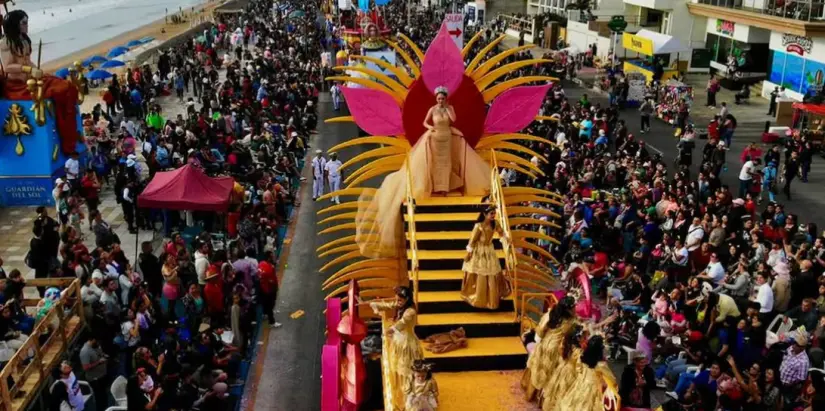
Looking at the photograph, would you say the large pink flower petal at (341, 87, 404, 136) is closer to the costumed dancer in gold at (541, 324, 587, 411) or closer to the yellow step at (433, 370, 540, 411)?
the yellow step at (433, 370, 540, 411)

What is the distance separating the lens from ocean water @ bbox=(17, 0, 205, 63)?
74938 millimetres

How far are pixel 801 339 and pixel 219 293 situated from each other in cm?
877

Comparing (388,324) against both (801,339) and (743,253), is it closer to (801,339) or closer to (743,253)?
(801,339)

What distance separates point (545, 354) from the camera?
300 inches

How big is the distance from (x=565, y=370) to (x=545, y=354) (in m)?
0.33

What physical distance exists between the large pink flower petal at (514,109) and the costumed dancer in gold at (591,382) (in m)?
5.67

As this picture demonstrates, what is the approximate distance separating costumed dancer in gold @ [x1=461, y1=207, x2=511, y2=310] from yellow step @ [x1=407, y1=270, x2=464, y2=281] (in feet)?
1.38

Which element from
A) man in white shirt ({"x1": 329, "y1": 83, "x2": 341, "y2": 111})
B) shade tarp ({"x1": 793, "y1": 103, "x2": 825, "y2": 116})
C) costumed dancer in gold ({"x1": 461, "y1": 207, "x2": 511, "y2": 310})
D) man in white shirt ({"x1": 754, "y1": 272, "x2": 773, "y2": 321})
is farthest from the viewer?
man in white shirt ({"x1": 329, "y1": 83, "x2": 341, "y2": 111})

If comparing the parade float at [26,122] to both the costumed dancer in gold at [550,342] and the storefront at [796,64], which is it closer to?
the costumed dancer in gold at [550,342]

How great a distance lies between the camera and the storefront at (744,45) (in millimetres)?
35469

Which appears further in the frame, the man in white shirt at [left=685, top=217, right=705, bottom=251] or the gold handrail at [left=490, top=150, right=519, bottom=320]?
the man in white shirt at [left=685, top=217, right=705, bottom=251]

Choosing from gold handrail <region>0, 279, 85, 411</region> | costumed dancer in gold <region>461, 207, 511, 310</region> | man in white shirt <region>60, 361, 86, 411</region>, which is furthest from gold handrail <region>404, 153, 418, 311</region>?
gold handrail <region>0, 279, 85, 411</region>

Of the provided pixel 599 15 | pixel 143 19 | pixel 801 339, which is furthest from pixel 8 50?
pixel 143 19

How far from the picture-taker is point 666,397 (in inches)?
442
